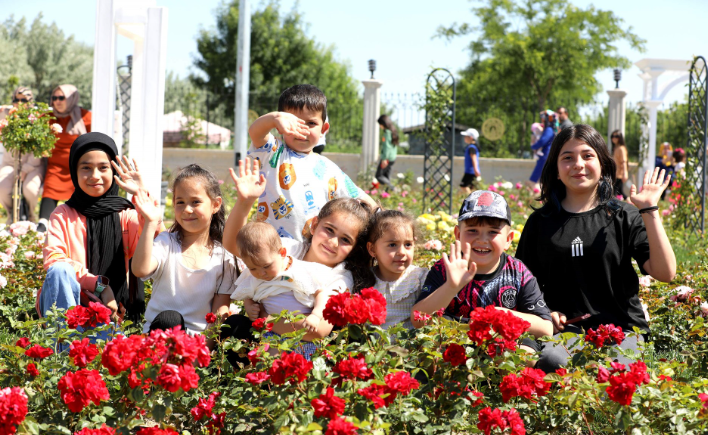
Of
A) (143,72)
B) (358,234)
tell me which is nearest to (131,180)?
(358,234)

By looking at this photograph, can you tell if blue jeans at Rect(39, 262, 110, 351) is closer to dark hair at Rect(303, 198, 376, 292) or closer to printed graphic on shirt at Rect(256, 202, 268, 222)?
printed graphic on shirt at Rect(256, 202, 268, 222)

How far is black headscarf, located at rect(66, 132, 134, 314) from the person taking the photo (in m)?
3.28

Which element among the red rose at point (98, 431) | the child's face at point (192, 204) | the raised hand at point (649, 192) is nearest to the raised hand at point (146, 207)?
the child's face at point (192, 204)

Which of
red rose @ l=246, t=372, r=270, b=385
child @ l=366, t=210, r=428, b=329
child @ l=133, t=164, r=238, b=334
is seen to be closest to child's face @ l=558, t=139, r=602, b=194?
child @ l=366, t=210, r=428, b=329

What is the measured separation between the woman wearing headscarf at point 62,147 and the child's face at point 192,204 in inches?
151

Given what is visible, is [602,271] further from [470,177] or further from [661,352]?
[470,177]

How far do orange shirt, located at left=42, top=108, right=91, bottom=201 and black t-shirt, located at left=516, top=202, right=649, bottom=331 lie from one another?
5.03 metres

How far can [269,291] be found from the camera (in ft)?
9.21

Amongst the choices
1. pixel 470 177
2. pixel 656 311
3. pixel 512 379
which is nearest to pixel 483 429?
pixel 512 379

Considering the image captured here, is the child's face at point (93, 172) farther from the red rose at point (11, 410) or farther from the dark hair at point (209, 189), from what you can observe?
the red rose at point (11, 410)

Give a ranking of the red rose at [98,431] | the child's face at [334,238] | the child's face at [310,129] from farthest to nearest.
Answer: the child's face at [310,129], the child's face at [334,238], the red rose at [98,431]

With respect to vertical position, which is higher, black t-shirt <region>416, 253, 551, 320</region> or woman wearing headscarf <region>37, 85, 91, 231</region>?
woman wearing headscarf <region>37, 85, 91, 231</region>

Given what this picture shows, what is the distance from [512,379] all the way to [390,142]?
35.5ft

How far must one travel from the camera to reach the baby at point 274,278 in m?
2.70
